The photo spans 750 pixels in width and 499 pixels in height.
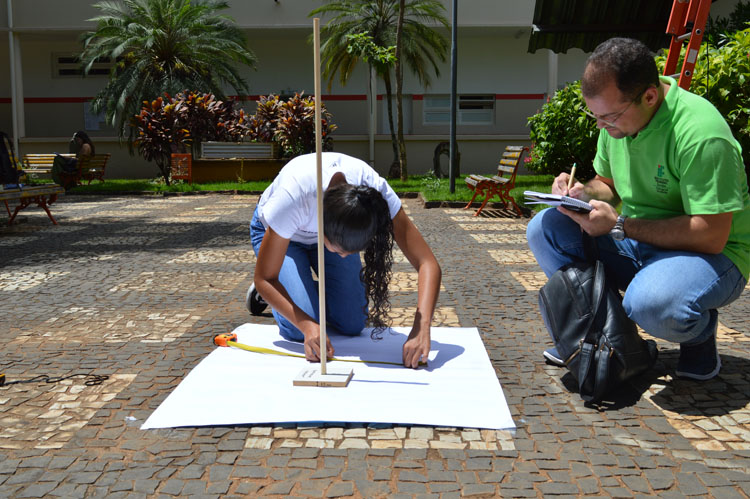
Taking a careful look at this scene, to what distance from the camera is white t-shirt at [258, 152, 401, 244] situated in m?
3.17

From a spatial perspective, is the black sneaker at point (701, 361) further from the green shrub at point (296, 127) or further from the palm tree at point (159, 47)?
the palm tree at point (159, 47)

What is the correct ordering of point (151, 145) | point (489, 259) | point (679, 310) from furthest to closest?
point (151, 145) < point (489, 259) < point (679, 310)

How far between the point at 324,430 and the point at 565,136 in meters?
9.26

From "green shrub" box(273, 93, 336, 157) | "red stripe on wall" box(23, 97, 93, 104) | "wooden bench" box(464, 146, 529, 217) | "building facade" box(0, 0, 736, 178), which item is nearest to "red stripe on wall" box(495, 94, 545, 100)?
"building facade" box(0, 0, 736, 178)

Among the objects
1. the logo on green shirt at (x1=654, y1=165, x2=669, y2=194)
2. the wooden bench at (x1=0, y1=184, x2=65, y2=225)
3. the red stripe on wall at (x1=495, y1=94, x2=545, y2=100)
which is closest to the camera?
the logo on green shirt at (x1=654, y1=165, x2=669, y2=194)

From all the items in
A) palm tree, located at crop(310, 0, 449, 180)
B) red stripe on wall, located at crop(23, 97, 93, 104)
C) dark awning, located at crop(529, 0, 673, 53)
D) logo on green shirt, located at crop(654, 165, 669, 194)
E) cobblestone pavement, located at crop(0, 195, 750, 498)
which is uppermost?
palm tree, located at crop(310, 0, 449, 180)

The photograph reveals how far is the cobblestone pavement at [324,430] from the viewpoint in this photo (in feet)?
7.48

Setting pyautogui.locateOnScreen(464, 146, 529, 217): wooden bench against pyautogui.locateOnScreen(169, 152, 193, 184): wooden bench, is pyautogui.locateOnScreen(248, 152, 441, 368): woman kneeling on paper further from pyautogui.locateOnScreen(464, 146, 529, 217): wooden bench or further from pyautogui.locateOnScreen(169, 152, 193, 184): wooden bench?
pyautogui.locateOnScreen(169, 152, 193, 184): wooden bench

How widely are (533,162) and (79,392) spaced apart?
33.3 ft

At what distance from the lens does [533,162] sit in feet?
40.0

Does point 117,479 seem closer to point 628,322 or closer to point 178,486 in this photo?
point 178,486

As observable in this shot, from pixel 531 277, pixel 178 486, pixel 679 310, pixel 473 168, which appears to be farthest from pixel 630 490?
pixel 473 168

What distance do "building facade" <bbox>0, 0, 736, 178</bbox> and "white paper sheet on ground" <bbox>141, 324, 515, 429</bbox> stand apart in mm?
18812

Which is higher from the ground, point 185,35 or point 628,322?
point 185,35
